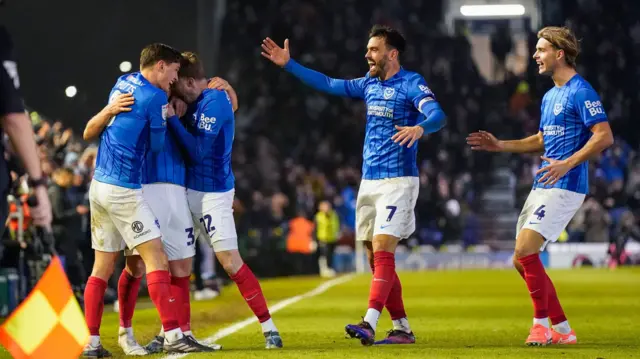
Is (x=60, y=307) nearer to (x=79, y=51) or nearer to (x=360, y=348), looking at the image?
(x=360, y=348)

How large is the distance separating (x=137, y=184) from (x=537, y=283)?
2921 mm

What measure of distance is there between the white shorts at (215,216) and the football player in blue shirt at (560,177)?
206 cm

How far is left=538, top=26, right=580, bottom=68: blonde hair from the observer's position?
8023mm

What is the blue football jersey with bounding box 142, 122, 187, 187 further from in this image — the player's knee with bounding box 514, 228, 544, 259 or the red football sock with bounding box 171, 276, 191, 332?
the player's knee with bounding box 514, 228, 544, 259

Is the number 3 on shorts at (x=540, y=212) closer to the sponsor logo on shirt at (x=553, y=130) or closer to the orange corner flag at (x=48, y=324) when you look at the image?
the sponsor logo on shirt at (x=553, y=130)

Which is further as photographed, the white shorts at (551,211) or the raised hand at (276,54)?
the raised hand at (276,54)

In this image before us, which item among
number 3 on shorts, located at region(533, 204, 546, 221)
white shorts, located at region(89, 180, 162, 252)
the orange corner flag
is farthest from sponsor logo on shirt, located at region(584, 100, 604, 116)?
the orange corner flag

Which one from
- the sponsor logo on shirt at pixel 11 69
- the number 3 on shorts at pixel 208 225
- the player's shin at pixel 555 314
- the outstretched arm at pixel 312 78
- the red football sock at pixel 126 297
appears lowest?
the player's shin at pixel 555 314

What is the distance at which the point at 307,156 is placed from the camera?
30312 mm

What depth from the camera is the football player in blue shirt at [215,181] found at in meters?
7.64

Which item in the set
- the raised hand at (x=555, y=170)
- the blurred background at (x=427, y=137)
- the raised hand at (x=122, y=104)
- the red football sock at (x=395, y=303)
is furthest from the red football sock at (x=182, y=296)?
the blurred background at (x=427, y=137)

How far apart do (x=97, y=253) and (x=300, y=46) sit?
24840 millimetres

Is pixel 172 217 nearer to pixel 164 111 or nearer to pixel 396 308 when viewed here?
pixel 164 111

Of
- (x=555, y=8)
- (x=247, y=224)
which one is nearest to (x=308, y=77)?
(x=247, y=224)
